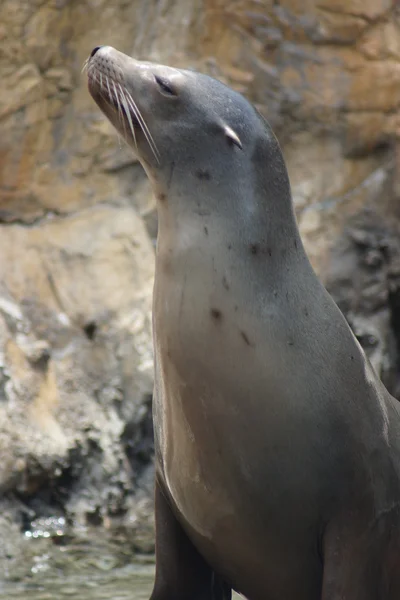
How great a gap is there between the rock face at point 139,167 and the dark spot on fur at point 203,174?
3.02 m

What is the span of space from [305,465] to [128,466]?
3003 millimetres

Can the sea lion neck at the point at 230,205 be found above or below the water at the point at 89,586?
above

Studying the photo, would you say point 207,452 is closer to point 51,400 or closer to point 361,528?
point 361,528

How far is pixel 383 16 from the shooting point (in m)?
7.24

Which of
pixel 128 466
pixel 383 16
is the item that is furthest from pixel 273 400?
pixel 383 16

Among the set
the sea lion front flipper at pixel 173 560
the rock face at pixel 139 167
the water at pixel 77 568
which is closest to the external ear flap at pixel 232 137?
the sea lion front flipper at pixel 173 560

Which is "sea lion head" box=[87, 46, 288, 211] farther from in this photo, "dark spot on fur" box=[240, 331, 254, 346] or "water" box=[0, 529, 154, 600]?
"water" box=[0, 529, 154, 600]

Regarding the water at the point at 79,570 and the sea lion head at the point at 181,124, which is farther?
the water at the point at 79,570

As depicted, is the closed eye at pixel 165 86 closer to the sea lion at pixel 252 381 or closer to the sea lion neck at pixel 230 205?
the sea lion at pixel 252 381

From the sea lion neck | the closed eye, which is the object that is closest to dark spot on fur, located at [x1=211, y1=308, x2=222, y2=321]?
the sea lion neck

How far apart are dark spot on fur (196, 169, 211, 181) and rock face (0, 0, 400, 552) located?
3.02 metres

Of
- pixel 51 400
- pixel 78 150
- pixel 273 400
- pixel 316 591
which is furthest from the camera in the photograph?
pixel 78 150

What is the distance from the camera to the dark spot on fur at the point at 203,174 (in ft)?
12.4

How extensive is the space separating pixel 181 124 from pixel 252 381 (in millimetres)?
939
